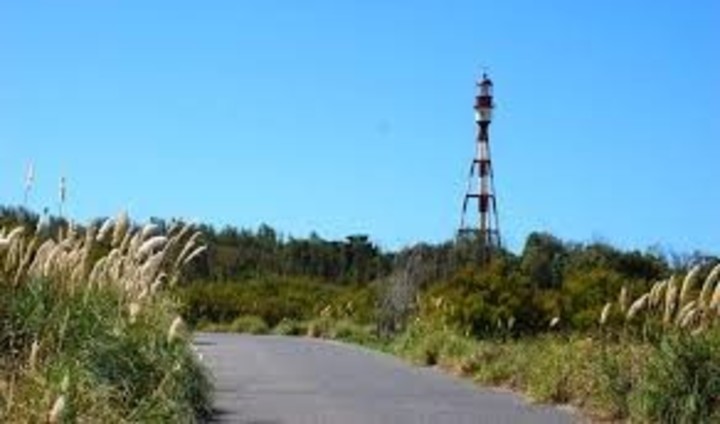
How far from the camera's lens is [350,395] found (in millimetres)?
17812

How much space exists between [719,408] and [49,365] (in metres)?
6.00

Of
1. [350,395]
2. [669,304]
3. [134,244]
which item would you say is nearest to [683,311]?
[669,304]

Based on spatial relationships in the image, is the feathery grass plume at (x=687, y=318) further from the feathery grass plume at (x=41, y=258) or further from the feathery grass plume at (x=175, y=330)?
the feathery grass plume at (x=41, y=258)

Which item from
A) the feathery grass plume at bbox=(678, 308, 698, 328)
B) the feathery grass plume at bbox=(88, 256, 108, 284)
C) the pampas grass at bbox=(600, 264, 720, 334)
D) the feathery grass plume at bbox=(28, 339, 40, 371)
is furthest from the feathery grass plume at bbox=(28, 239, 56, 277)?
the feathery grass plume at bbox=(678, 308, 698, 328)

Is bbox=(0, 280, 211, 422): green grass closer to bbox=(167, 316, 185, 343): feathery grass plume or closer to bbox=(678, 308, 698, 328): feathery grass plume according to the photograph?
bbox=(167, 316, 185, 343): feathery grass plume

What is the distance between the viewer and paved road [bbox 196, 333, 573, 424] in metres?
15.3

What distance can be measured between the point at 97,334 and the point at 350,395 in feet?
17.4

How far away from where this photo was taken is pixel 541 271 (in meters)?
35.9

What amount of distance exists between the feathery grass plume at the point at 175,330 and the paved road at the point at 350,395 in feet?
3.99

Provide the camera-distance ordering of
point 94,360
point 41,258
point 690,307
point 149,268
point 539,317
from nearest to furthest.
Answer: point 94,360, point 41,258, point 149,268, point 690,307, point 539,317

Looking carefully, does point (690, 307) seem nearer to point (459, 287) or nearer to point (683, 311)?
point (683, 311)

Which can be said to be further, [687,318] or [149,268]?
[687,318]

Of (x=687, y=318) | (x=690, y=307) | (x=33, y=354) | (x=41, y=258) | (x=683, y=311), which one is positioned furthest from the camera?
(x=690, y=307)

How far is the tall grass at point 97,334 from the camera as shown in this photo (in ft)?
37.2
